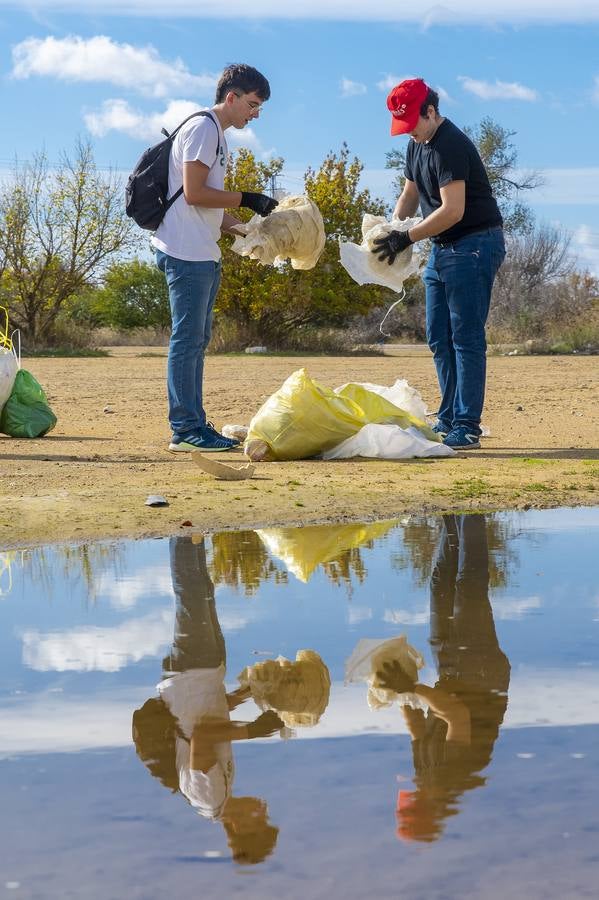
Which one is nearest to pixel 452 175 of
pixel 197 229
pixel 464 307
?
pixel 464 307

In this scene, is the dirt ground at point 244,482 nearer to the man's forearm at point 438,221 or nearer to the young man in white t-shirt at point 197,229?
the young man in white t-shirt at point 197,229

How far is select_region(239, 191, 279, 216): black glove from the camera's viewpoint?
814 centimetres

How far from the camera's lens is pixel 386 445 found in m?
8.23

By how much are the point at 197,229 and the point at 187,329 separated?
24.3 inches

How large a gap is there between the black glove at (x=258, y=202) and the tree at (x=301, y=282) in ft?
70.2

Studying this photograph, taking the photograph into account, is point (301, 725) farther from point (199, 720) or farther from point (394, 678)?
point (394, 678)

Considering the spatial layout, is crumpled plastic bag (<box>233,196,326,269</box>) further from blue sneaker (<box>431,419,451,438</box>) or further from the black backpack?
blue sneaker (<box>431,419,451,438</box>)

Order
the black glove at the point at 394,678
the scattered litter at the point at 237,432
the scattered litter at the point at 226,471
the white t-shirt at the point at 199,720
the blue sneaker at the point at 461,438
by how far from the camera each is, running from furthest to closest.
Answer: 1. the scattered litter at the point at 237,432
2. the blue sneaker at the point at 461,438
3. the scattered litter at the point at 226,471
4. the black glove at the point at 394,678
5. the white t-shirt at the point at 199,720

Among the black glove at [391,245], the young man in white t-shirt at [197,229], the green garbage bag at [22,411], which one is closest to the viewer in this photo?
the young man in white t-shirt at [197,229]

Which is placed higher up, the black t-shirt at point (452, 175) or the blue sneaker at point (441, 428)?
the black t-shirt at point (452, 175)

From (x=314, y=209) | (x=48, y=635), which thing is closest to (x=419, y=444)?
(x=314, y=209)

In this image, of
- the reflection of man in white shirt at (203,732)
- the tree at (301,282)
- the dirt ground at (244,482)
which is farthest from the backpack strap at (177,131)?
the tree at (301,282)

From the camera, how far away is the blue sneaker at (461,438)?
880 cm

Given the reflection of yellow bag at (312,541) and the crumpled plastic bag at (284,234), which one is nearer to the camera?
the reflection of yellow bag at (312,541)
